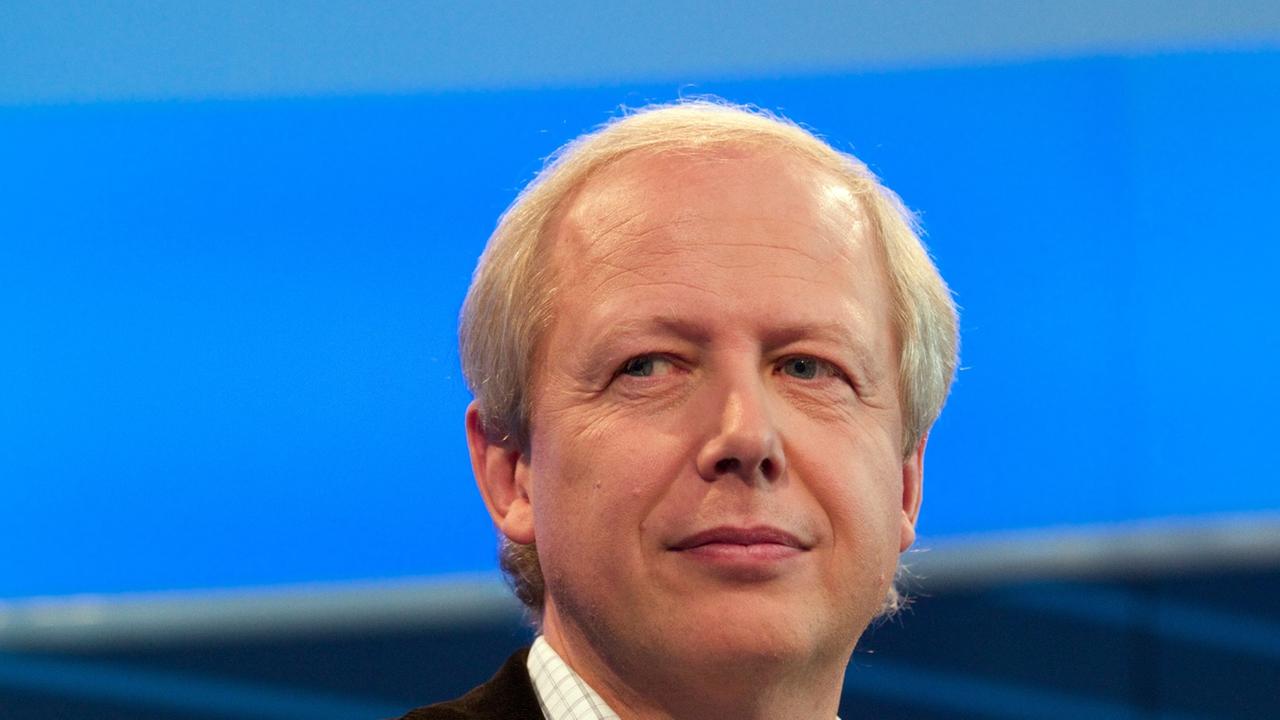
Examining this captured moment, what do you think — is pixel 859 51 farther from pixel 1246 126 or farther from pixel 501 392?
pixel 501 392

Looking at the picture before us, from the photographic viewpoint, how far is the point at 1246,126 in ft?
10.1

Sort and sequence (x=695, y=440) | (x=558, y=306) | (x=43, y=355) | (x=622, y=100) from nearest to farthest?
(x=695, y=440) < (x=558, y=306) < (x=43, y=355) < (x=622, y=100)

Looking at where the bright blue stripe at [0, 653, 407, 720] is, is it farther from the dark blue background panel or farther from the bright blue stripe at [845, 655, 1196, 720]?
the bright blue stripe at [845, 655, 1196, 720]

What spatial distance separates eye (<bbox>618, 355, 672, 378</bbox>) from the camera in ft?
4.42

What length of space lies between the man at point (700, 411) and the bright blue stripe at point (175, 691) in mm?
1431

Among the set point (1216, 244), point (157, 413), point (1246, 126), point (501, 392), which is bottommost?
point (501, 392)

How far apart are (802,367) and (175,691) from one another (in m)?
1.80

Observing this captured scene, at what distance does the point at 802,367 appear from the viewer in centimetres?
137

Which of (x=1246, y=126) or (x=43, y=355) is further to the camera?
(x=1246, y=126)

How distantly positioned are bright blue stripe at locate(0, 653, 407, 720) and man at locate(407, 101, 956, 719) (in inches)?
56.4

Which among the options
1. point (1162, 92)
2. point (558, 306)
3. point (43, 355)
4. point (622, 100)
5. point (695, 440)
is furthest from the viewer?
point (1162, 92)

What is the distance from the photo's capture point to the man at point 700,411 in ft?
4.24

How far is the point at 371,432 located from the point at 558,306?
53.7 inches

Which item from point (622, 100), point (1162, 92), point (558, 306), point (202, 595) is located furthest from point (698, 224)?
point (1162, 92)
